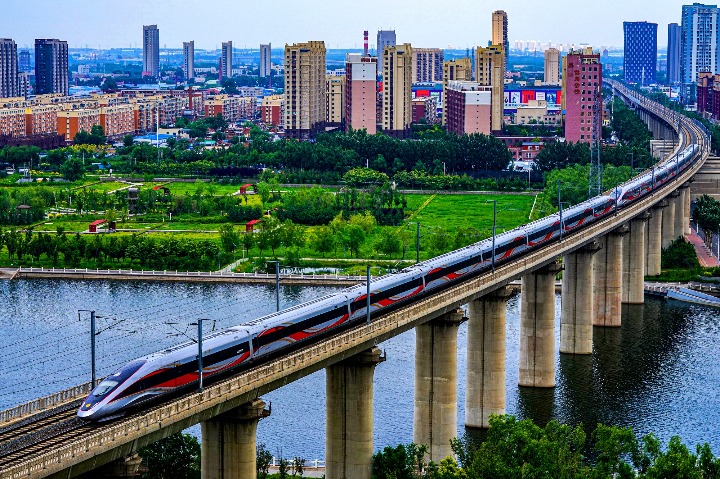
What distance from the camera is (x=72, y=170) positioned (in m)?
109

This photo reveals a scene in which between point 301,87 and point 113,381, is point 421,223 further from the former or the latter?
point 301,87

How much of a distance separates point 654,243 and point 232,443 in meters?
45.1

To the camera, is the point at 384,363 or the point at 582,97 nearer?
the point at 384,363

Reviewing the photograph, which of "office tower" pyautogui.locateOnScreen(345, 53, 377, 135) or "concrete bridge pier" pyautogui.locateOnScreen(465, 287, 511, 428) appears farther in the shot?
"office tower" pyautogui.locateOnScreen(345, 53, 377, 135)

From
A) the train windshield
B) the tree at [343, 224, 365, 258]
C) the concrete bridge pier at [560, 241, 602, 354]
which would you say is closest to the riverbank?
the tree at [343, 224, 365, 258]

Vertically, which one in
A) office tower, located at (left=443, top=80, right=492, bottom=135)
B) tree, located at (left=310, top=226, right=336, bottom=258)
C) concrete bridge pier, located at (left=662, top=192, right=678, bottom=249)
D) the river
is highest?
office tower, located at (left=443, top=80, right=492, bottom=135)

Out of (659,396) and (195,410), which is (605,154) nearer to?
(659,396)

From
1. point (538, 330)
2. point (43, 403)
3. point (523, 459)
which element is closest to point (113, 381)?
point (43, 403)

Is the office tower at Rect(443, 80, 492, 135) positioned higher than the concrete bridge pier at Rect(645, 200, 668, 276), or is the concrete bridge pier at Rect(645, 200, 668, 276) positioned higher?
the office tower at Rect(443, 80, 492, 135)

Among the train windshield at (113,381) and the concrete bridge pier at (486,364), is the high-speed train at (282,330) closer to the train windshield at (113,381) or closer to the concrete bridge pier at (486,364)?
the train windshield at (113,381)

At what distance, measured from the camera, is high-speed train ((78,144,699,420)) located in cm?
2891

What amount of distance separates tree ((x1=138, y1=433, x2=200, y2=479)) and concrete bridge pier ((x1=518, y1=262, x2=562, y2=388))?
16746mm

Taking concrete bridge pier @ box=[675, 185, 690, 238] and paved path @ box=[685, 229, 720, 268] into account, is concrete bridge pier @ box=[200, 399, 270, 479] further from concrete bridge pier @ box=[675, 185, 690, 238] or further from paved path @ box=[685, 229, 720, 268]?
concrete bridge pier @ box=[675, 185, 690, 238]

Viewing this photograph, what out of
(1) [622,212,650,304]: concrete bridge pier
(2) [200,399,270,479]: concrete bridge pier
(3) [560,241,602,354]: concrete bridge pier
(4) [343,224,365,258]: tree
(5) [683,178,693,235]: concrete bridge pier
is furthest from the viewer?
(5) [683,178,693,235]: concrete bridge pier
